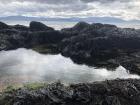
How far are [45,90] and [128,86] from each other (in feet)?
67.5

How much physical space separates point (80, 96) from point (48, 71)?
7744cm

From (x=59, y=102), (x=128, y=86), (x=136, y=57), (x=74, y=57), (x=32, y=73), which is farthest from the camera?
(x=74, y=57)

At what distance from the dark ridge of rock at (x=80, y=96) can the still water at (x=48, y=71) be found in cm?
4012

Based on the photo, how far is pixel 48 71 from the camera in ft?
476

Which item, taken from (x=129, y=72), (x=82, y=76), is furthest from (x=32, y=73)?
(x=129, y=72)

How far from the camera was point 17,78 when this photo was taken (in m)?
125

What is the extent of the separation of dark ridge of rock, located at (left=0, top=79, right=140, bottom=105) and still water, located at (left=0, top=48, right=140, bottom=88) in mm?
40116

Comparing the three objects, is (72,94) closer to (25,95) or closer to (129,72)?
(25,95)

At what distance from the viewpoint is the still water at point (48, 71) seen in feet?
408

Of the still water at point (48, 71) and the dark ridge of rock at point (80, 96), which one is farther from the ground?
the dark ridge of rock at point (80, 96)

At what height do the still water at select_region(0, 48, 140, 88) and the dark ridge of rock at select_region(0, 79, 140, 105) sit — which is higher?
the dark ridge of rock at select_region(0, 79, 140, 105)

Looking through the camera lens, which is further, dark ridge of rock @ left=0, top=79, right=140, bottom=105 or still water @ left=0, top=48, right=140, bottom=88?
still water @ left=0, top=48, right=140, bottom=88

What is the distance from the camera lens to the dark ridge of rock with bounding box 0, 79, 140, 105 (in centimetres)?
6750

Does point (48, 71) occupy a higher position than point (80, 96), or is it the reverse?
point (80, 96)
